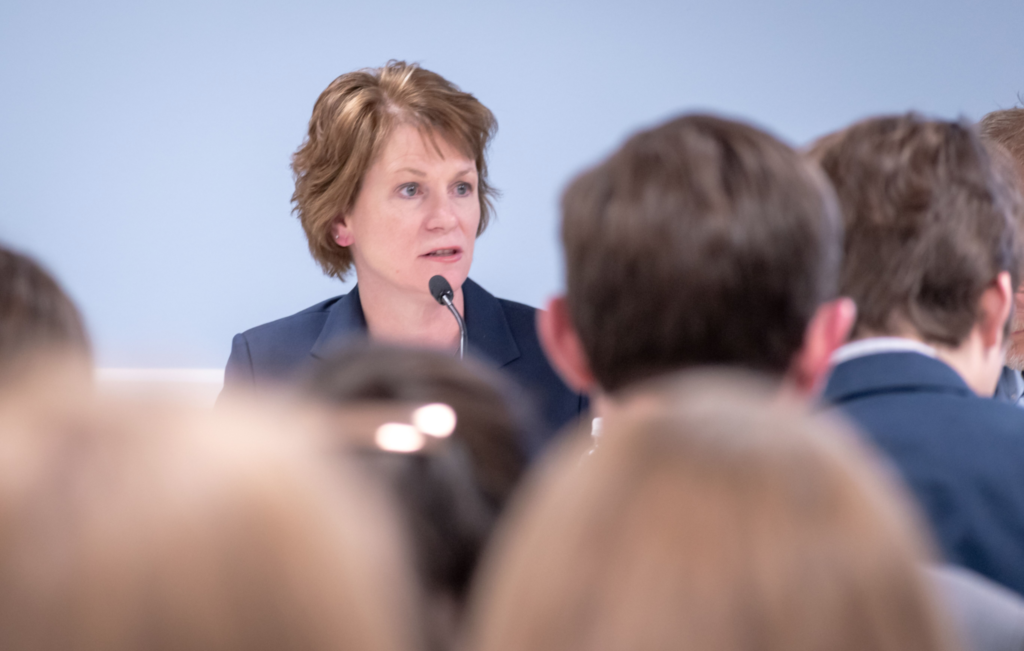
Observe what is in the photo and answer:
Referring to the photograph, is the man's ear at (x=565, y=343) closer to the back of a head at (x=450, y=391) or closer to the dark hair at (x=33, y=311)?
the back of a head at (x=450, y=391)

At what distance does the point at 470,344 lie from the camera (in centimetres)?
215

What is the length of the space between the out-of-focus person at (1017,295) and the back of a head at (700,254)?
4.23 ft

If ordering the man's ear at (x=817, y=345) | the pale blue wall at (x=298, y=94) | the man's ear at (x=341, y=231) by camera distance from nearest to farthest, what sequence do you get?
1. the man's ear at (x=817, y=345)
2. the man's ear at (x=341, y=231)
3. the pale blue wall at (x=298, y=94)

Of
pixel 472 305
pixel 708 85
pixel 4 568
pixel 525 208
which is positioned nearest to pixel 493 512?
pixel 4 568

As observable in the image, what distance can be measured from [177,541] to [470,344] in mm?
1799

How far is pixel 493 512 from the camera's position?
2.27ft

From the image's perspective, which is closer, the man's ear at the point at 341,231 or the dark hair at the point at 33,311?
the dark hair at the point at 33,311

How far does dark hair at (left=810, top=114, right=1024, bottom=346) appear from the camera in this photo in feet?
3.38

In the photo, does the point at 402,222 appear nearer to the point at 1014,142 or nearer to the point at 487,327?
the point at 487,327

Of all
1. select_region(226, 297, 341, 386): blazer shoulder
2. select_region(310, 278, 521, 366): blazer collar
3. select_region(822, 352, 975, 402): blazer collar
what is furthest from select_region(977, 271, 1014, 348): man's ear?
select_region(226, 297, 341, 386): blazer shoulder

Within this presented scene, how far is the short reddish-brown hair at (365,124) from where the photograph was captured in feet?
7.17

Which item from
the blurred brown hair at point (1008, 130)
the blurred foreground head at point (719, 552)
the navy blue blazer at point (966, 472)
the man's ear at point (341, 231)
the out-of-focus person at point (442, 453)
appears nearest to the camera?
the blurred foreground head at point (719, 552)

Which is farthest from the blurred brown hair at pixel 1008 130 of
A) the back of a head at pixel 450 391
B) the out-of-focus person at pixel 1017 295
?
the back of a head at pixel 450 391

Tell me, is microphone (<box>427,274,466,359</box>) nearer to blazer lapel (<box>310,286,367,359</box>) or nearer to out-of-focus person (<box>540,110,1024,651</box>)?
blazer lapel (<box>310,286,367,359</box>)
